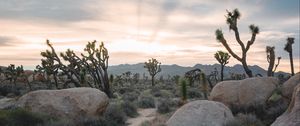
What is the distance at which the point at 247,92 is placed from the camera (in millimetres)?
16781

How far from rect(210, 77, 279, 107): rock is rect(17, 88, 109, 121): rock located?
548 cm

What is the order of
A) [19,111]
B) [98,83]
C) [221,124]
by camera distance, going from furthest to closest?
[98,83] → [19,111] → [221,124]

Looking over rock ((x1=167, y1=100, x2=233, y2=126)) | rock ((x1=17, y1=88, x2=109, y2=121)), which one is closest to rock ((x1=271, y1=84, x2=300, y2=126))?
rock ((x1=167, y1=100, x2=233, y2=126))

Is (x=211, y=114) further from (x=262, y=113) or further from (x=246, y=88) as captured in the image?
(x=246, y=88)

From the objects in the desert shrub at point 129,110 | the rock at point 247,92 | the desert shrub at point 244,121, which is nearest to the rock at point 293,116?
the desert shrub at point 244,121

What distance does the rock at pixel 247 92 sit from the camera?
16.5m

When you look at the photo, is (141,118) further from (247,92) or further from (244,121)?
(244,121)

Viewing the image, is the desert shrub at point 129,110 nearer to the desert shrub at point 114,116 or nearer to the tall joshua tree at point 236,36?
Answer: the desert shrub at point 114,116

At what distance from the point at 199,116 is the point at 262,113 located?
10.8ft

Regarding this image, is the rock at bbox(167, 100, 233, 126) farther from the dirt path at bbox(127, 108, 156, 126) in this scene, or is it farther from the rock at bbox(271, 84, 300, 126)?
the dirt path at bbox(127, 108, 156, 126)

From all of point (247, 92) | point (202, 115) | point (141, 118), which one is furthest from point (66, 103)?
point (247, 92)

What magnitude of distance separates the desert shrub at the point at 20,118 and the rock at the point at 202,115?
5.13 m

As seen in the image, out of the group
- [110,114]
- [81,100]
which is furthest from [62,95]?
[110,114]

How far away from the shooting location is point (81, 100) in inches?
651
